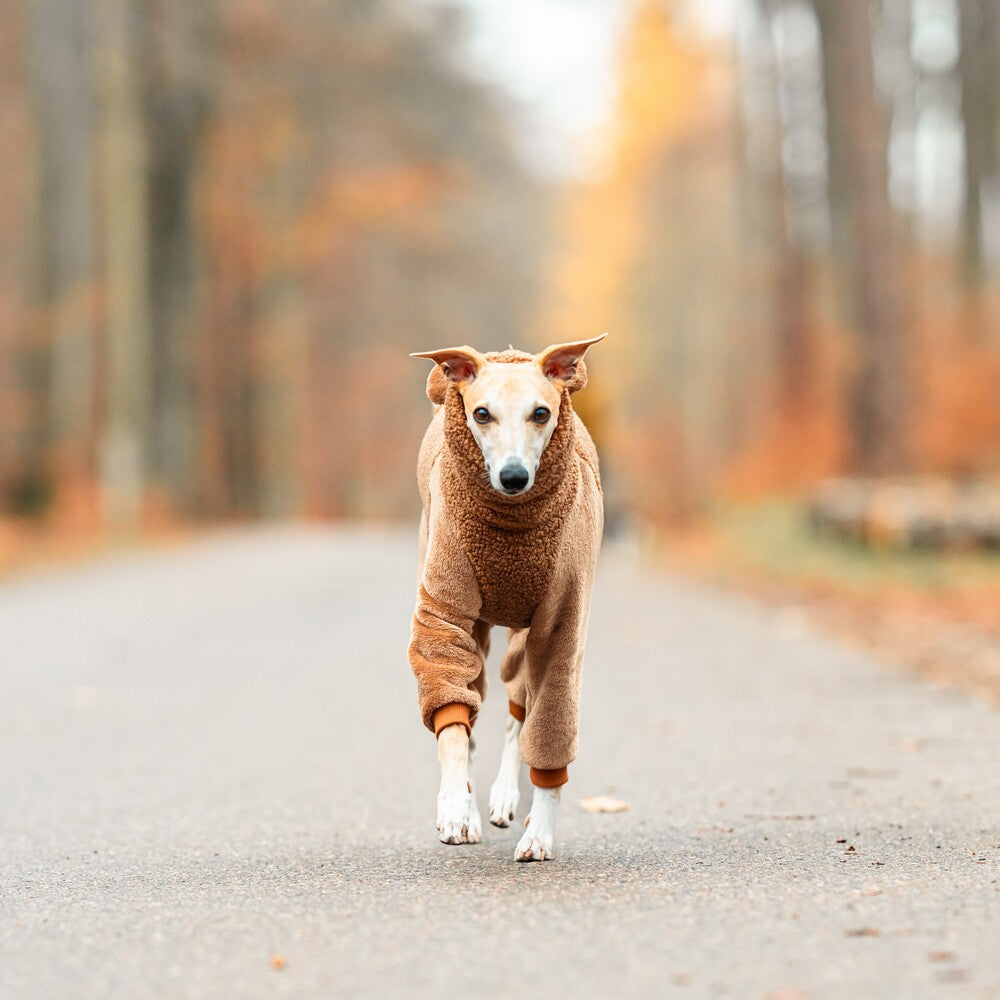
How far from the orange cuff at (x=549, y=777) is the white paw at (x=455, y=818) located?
1.07 feet

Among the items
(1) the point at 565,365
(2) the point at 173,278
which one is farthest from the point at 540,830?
(2) the point at 173,278

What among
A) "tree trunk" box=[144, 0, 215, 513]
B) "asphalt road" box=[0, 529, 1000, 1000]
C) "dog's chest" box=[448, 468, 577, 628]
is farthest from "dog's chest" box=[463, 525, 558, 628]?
"tree trunk" box=[144, 0, 215, 513]

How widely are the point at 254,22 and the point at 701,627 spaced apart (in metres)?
20.0

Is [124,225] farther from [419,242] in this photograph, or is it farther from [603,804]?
[603,804]

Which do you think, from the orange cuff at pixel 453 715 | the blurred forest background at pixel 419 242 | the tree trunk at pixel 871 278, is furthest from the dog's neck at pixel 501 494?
the tree trunk at pixel 871 278

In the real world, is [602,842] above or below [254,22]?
below

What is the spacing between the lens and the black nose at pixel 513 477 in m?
4.81

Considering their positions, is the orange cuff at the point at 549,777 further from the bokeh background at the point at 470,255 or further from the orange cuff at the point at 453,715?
the bokeh background at the point at 470,255

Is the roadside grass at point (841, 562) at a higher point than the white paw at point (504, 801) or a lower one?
lower

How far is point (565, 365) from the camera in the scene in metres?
5.24

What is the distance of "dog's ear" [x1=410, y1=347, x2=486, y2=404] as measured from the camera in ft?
16.7

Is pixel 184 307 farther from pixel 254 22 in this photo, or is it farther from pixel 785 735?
pixel 785 735

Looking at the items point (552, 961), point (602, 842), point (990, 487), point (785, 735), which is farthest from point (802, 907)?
point (990, 487)

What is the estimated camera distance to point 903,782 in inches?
257
